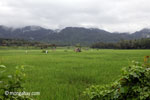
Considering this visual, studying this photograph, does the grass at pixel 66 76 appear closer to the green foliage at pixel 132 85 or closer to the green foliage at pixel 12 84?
the green foliage at pixel 12 84

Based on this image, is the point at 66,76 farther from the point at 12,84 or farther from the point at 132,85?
the point at 12,84

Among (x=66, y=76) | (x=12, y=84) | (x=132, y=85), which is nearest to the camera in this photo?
(x=12, y=84)

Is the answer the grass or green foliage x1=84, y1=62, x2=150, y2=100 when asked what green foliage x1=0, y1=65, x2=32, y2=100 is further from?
green foliage x1=84, y1=62, x2=150, y2=100

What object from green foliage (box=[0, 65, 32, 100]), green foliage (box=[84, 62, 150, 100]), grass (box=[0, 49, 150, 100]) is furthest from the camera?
grass (box=[0, 49, 150, 100])

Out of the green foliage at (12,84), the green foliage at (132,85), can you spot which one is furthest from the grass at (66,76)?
the green foliage at (132,85)

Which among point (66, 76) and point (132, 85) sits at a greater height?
point (132, 85)

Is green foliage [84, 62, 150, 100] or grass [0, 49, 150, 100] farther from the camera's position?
grass [0, 49, 150, 100]

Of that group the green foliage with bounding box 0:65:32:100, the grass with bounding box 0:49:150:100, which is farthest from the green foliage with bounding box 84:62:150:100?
the green foliage with bounding box 0:65:32:100

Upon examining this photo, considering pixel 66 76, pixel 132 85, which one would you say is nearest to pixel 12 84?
pixel 132 85

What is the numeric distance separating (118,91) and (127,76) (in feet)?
1.32

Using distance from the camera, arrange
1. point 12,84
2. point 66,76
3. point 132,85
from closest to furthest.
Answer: point 12,84 → point 132,85 → point 66,76

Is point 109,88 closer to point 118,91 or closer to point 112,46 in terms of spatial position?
point 118,91

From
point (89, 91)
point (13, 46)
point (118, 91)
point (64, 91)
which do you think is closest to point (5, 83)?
point (89, 91)

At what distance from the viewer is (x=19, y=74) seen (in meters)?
2.27
